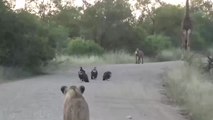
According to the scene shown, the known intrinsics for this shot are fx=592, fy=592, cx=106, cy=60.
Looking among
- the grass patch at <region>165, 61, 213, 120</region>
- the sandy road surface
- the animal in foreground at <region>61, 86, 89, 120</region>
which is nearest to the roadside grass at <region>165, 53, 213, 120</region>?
the grass patch at <region>165, 61, 213, 120</region>

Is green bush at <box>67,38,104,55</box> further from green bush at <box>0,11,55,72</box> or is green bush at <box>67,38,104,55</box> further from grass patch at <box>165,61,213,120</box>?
grass patch at <box>165,61,213,120</box>

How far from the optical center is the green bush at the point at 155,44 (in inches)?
3024

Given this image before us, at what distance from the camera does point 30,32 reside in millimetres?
38281

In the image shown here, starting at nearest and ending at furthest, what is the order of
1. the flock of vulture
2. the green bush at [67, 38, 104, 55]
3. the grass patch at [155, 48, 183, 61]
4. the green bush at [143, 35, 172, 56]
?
the flock of vulture, the green bush at [67, 38, 104, 55], the grass patch at [155, 48, 183, 61], the green bush at [143, 35, 172, 56]

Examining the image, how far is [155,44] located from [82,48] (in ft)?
65.2

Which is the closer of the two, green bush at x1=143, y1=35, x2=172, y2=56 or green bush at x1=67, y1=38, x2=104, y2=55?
green bush at x1=67, y1=38, x2=104, y2=55

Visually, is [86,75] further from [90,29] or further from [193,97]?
[90,29]

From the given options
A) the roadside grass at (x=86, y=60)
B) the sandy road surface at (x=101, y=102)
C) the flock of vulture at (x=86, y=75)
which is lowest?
the sandy road surface at (x=101, y=102)

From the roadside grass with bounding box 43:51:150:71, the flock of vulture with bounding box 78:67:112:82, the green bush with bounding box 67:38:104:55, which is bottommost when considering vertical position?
the flock of vulture with bounding box 78:67:112:82

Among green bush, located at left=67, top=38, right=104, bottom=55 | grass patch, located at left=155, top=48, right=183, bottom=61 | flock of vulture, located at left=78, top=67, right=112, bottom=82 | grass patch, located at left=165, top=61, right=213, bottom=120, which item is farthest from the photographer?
grass patch, located at left=155, top=48, right=183, bottom=61

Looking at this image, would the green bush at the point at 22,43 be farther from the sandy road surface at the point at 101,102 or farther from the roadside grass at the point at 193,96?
the roadside grass at the point at 193,96

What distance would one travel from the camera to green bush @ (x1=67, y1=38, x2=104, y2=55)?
6244cm

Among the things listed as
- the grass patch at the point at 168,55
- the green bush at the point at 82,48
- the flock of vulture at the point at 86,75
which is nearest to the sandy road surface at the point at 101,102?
the flock of vulture at the point at 86,75

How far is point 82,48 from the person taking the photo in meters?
63.1
